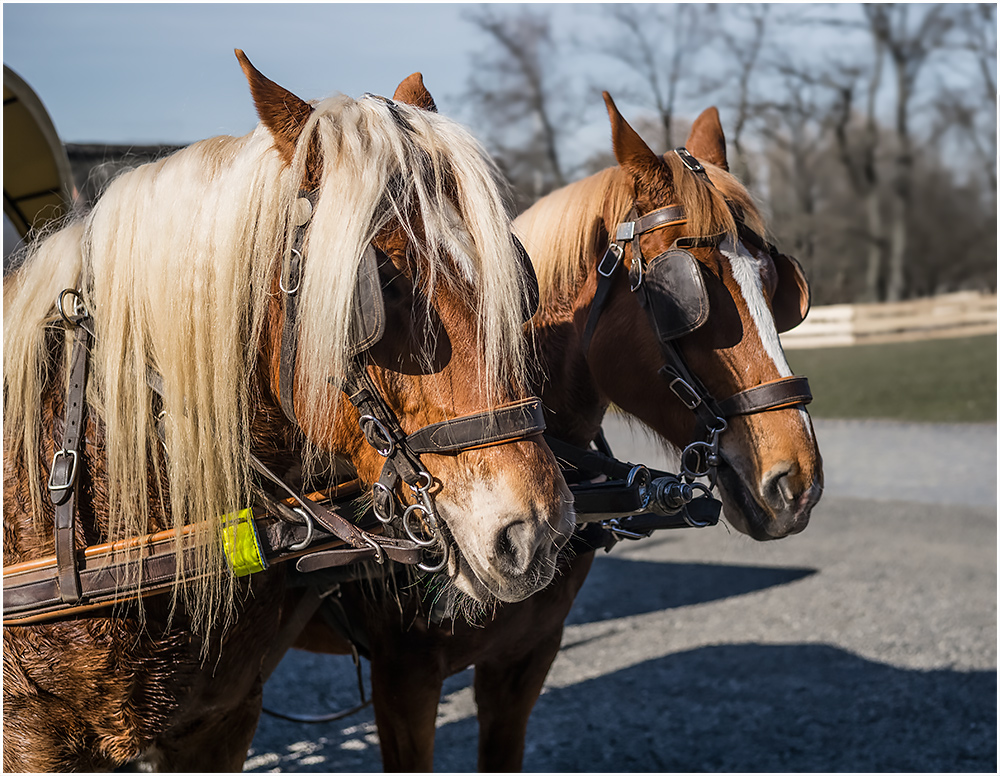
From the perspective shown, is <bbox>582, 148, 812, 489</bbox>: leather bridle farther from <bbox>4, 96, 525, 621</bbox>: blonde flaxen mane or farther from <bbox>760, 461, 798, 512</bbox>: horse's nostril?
<bbox>4, 96, 525, 621</bbox>: blonde flaxen mane

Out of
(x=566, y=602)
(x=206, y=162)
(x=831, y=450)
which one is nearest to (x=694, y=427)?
(x=566, y=602)

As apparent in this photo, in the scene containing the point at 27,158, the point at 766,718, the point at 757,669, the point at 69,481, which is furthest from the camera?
the point at 757,669

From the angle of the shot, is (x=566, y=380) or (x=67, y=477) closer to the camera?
(x=67, y=477)

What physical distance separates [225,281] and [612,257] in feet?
3.32

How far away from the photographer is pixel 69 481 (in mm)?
1393

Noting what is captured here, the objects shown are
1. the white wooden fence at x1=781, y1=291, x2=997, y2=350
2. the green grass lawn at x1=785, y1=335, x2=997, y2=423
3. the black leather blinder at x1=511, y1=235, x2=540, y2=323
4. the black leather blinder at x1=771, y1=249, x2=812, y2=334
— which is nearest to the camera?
the black leather blinder at x1=511, y1=235, x2=540, y2=323

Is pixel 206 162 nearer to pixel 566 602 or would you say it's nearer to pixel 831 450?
pixel 566 602

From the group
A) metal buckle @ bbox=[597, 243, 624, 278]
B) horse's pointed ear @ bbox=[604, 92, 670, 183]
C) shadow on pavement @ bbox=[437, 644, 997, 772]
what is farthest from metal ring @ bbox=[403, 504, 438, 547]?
shadow on pavement @ bbox=[437, 644, 997, 772]

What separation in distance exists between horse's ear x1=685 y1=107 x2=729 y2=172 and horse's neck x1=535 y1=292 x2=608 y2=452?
0.62 metres

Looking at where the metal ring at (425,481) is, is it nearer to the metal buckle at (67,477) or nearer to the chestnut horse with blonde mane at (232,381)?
the chestnut horse with blonde mane at (232,381)

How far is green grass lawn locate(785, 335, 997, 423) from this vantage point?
11.0 meters

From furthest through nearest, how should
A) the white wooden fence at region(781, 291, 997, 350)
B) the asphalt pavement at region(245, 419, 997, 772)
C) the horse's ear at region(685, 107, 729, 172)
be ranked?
the white wooden fence at region(781, 291, 997, 350), the asphalt pavement at region(245, 419, 997, 772), the horse's ear at region(685, 107, 729, 172)

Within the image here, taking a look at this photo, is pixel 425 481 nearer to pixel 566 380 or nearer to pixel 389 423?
pixel 389 423

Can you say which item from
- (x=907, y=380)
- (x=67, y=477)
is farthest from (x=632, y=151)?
(x=907, y=380)
